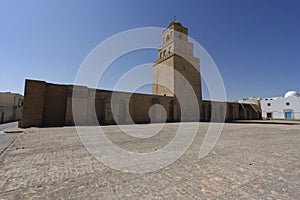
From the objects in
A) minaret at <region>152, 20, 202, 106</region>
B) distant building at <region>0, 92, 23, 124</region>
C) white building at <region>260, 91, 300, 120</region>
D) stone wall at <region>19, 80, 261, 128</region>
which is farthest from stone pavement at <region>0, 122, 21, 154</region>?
white building at <region>260, 91, 300, 120</region>

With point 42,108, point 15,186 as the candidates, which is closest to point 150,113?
point 42,108

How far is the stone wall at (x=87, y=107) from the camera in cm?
1395

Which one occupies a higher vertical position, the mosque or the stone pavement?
the mosque

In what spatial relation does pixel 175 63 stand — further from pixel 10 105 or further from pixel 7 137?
pixel 10 105

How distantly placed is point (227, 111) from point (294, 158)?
31.3m

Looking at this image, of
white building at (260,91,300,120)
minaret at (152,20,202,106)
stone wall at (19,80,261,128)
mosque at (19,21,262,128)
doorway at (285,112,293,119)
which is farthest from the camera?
doorway at (285,112,293,119)

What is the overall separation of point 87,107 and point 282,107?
4725 centimetres

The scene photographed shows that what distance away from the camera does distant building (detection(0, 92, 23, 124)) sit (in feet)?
74.0

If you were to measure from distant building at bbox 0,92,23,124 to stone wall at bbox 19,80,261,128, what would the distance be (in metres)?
12.5

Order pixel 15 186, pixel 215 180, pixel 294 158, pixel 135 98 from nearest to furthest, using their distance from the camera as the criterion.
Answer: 1. pixel 15 186
2. pixel 215 180
3. pixel 294 158
4. pixel 135 98

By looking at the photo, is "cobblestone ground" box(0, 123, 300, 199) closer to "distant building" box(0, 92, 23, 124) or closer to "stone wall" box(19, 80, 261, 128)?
"stone wall" box(19, 80, 261, 128)

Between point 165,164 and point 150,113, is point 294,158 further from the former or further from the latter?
point 150,113

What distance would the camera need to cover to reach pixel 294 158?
13.8ft

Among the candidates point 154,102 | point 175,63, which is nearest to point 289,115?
point 175,63
